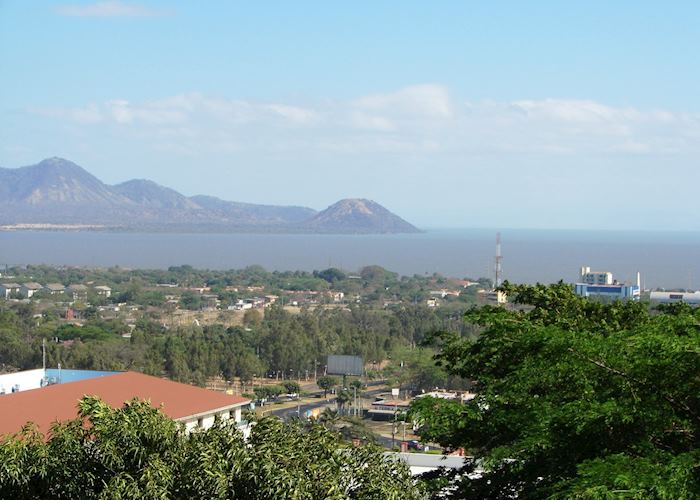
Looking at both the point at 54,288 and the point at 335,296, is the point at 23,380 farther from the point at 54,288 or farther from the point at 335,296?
the point at 54,288

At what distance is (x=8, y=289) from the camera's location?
90.7m

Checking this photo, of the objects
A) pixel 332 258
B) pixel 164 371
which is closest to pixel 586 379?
pixel 164 371

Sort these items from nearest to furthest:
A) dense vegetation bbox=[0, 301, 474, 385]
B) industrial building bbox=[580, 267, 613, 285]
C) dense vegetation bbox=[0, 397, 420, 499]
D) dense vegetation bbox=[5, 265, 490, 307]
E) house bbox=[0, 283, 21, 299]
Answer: dense vegetation bbox=[0, 397, 420, 499]
dense vegetation bbox=[0, 301, 474, 385]
house bbox=[0, 283, 21, 299]
industrial building bbox=[580, 267, 613, 285]
dense vegetation bbox=[5, 265, 490, 307]

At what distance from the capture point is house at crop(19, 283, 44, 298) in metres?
88.8

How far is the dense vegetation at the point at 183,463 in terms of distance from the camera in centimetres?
688

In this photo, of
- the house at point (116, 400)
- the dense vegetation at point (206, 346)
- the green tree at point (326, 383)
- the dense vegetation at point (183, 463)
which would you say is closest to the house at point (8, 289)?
the dense vegetation at point (206, 346)

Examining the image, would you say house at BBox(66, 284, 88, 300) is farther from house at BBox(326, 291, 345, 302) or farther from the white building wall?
the white building wall

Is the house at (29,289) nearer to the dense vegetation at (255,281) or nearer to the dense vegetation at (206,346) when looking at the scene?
the dense vegetation at (255,281)

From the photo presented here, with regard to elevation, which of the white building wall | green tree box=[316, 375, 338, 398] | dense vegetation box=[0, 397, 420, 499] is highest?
dense vegetation box=[0, 397, 420, 499]

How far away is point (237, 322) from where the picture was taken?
68.4m

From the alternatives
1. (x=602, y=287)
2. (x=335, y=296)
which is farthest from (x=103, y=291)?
(x=602, y=287)

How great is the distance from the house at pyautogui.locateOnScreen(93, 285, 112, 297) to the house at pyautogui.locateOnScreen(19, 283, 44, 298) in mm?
5086

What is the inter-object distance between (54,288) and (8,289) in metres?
4.43

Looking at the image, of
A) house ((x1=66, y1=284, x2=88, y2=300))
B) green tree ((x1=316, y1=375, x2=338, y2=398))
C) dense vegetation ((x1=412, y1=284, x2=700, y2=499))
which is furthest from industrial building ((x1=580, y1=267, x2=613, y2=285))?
dense vegetation ((x1=412, y1=284, x2=700, y2=499))
